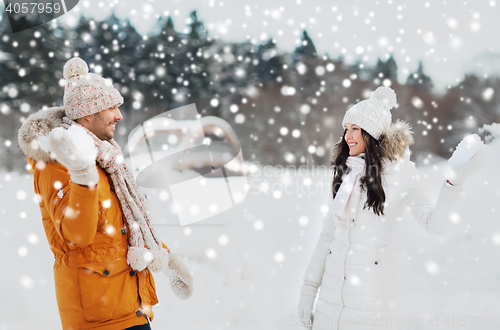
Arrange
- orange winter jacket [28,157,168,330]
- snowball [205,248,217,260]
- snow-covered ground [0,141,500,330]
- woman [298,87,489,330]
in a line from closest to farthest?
orange winter jacket [28,157,168,330]
woman [298,87,489,330]
snow-covered ground [0,141,500,330]
snowball [205,248,217,260]

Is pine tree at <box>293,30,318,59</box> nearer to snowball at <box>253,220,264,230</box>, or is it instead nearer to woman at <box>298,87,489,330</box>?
snowball at <box>253,220,264,230</box>

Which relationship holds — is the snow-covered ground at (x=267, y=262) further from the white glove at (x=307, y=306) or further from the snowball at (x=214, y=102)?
the snowball at (x=214, y=102)

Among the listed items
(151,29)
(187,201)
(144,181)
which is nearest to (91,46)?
(151,29)

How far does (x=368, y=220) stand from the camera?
2.14m

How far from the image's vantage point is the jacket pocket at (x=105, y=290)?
1644 millimetres

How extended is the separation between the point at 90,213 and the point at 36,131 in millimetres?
560

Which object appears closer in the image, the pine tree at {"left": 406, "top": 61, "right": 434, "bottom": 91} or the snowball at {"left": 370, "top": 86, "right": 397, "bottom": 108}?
the snowball at {"left": 370, "top": 86, "right": 397, "bottom": 108}

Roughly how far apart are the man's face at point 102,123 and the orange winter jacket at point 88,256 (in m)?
0.27

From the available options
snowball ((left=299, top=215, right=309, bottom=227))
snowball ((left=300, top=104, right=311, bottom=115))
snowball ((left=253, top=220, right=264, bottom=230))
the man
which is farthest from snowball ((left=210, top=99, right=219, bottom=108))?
the man

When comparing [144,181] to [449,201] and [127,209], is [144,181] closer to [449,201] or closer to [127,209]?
[127,209]

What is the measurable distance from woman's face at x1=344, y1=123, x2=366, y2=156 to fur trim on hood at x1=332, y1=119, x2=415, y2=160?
13cm

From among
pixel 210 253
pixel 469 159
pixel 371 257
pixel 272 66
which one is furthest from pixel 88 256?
pixel 272 66

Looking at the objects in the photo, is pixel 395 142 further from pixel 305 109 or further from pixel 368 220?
pixel 305 109

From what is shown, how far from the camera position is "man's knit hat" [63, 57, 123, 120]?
6.00 feet
